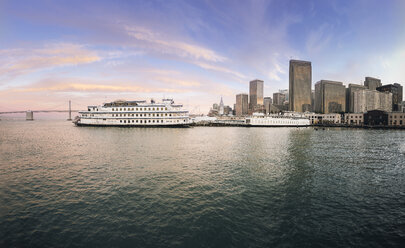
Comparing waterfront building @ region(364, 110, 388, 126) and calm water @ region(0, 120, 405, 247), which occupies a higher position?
waterfront building @ region(364, 110, 388, 126)

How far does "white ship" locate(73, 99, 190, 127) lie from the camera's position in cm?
10669

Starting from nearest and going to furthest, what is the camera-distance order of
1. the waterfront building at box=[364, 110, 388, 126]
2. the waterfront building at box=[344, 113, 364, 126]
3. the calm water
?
the calm water, the waterfront building at box=[364, 110, 388, 126], the waterfront building at box=[344, 113, 364, 126]

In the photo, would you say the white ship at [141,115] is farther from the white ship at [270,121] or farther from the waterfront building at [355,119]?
the waterfront building at [355,119]

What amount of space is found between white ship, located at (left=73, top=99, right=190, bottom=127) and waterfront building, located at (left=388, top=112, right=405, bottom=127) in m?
168

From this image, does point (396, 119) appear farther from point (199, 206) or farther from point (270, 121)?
point (199, 206)

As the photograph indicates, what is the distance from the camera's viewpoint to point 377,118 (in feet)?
521

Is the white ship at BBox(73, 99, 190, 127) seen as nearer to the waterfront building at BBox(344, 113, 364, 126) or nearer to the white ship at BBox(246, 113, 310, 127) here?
the white ship at BBox(246, 113, 310, 127)

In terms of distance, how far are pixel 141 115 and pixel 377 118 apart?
18904 centimetres

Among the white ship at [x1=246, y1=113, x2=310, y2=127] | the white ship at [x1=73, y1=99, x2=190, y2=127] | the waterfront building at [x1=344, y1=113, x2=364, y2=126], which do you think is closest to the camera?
the white ship at [x1=73, y1=99, x2=190, y2=127]

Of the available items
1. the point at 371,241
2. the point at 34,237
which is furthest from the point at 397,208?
the point at 34,237

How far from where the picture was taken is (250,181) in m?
19.9

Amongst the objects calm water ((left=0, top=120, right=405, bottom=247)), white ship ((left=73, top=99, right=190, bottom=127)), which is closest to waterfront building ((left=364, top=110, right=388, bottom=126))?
white ship ((left=73, top=99, right=190, bottom=127))

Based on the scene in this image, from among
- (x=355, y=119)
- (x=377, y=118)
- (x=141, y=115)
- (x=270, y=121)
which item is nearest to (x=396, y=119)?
(x=377, y=118)

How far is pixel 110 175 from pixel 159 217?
37.6 feet
